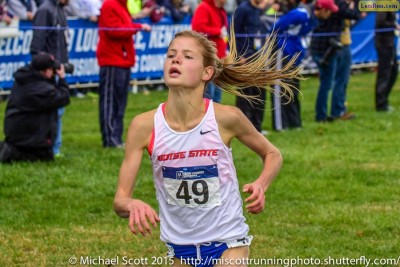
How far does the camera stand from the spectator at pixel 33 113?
1166 centimetres

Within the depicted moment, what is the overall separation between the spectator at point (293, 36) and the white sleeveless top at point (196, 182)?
26.2 ft

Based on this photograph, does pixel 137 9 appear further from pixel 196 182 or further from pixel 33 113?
pixel 196 182

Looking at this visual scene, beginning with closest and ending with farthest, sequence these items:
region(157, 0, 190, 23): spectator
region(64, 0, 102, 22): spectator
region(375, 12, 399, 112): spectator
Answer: region(375, 12, 399, 112): spectator < region(64, 0, 102, 22): spectator < region(157, 0, 190, 23): spectator

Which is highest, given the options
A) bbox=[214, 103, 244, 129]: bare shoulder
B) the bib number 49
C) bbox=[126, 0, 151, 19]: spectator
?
bbox=[214, 103, 244, 129]: bare shoulder

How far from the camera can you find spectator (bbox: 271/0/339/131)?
14.2 m

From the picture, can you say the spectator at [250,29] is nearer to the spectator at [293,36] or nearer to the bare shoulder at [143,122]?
the spectator at [293,36]

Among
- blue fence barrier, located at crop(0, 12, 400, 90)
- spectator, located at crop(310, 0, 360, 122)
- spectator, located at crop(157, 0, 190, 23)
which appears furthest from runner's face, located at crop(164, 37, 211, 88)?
spectator, located at crop(157, 0, 190, 23)

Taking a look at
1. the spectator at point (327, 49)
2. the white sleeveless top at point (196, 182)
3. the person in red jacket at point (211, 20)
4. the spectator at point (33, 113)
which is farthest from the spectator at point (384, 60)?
the white sleeveless top at point (196, 182)

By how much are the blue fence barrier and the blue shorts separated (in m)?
11.2

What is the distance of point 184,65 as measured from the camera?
5.64m

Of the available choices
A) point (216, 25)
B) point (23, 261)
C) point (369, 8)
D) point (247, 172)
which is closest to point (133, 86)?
point (369, 8)

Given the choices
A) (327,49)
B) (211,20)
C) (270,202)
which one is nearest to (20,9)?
(211,20)

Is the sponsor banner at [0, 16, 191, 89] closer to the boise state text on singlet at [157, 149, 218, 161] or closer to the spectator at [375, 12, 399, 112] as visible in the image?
the spectator at [375, 12, 399, 112]

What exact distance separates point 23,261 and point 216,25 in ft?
22.6
